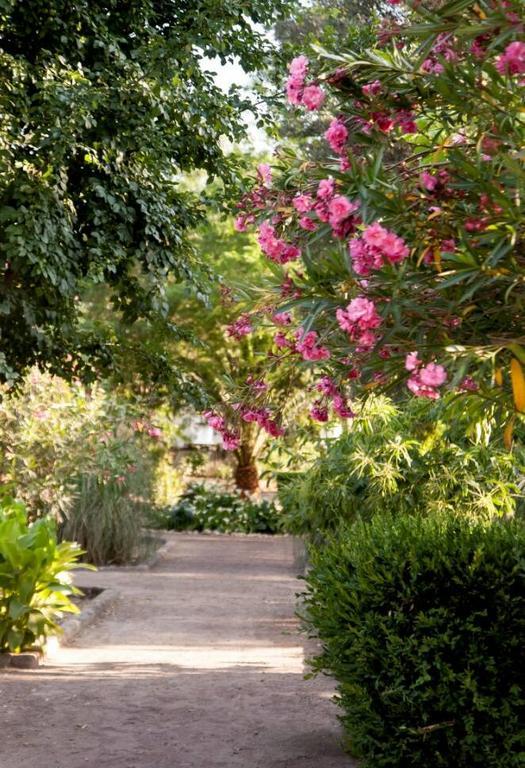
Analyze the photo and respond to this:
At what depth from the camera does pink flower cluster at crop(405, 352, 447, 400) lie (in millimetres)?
3383

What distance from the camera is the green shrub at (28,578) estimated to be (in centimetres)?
842

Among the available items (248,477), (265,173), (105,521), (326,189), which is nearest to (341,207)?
(326,189)

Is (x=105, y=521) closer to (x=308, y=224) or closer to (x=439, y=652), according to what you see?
(x=439, y=652)

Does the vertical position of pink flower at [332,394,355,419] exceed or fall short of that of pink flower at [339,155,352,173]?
it falls short

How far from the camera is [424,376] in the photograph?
134 inches

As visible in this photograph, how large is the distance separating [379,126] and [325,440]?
6098 millimetres

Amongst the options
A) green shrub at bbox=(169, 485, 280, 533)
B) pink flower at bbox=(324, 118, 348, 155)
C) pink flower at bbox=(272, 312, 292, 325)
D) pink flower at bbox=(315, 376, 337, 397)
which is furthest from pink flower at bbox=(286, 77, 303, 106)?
green shrub at bbox=(169, 485, 280, 533)

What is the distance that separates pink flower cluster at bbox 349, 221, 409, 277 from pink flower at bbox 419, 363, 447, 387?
1.19 feet

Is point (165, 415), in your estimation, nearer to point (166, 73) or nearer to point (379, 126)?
point (166, 73)

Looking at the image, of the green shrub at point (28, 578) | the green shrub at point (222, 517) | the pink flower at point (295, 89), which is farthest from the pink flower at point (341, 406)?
the green shrub at point (222, 517)

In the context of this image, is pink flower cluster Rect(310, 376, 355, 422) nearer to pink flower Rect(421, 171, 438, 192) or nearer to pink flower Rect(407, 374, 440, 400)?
pink flower Rect(407, 374, 440, 400)

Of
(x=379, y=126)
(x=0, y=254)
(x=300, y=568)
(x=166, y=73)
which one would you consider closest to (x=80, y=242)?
(x=0, y=254)

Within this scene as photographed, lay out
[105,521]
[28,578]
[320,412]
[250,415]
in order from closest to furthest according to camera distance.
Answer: [250,415]
[320,412]
[28,578]
[105,521]

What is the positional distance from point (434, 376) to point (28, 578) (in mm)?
5779
